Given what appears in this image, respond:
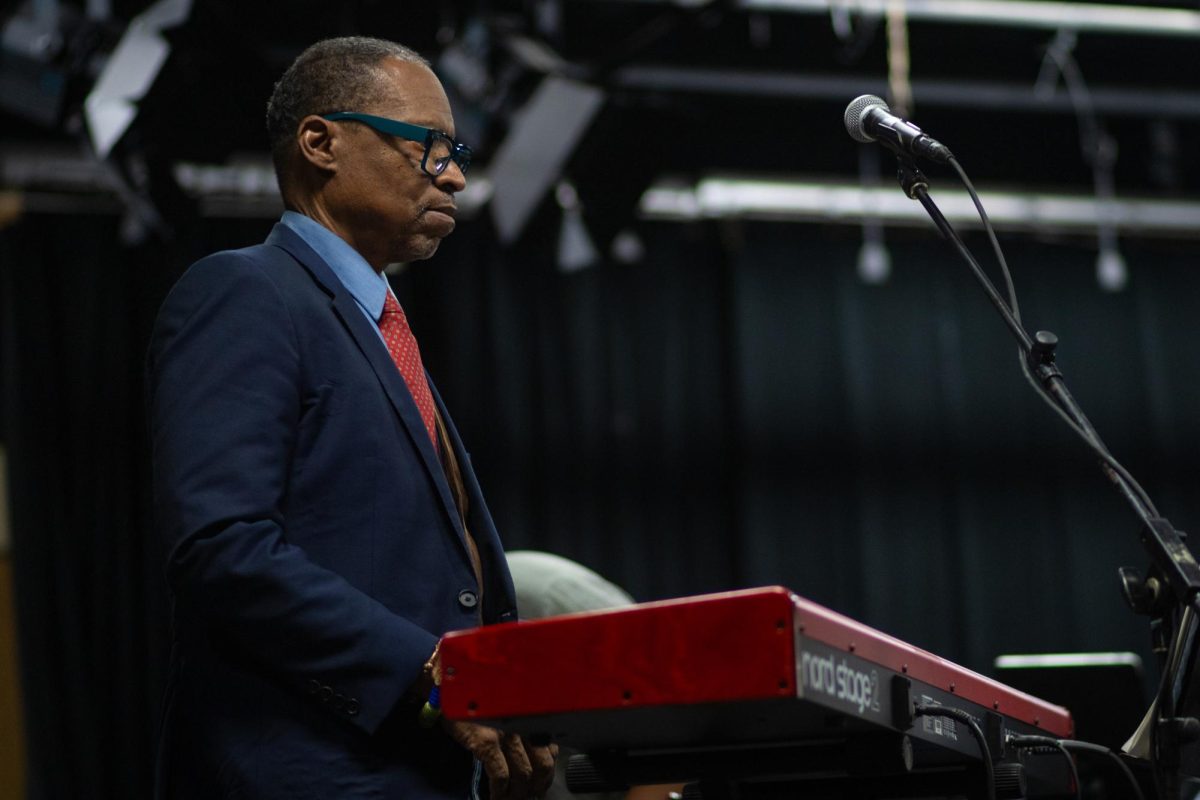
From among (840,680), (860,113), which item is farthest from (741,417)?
(840,680)

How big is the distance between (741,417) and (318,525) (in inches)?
190

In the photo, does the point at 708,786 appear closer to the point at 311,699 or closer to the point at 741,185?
the point at 311,699

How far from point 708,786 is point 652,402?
4.72 meters

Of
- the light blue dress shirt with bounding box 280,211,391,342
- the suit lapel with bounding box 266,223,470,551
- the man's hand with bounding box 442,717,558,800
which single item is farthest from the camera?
the light blue dress shirt with bounding box 280,211,391,342

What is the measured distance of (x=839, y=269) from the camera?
258 inches

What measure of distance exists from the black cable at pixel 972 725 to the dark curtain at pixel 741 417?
4.12 meters

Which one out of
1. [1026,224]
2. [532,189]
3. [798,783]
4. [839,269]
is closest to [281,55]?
[532,189]

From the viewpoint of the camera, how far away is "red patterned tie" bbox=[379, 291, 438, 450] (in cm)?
178

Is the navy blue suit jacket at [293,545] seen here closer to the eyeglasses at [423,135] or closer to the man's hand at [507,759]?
the man's hand at [507,759]

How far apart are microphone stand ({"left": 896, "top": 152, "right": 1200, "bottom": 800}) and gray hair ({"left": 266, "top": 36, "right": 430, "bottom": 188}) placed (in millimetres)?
747

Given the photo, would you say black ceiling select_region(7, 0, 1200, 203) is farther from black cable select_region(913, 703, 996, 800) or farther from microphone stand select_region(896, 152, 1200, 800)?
black cable select_region(913, 703, 996, 800)

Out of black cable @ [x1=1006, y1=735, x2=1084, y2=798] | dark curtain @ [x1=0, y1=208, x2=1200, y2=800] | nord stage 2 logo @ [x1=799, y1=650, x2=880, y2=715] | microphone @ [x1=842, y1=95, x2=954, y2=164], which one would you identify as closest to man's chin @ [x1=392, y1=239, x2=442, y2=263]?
microphone @ [x1=842, y1=95, x2=954, y2=164]

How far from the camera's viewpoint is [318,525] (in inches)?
62.2

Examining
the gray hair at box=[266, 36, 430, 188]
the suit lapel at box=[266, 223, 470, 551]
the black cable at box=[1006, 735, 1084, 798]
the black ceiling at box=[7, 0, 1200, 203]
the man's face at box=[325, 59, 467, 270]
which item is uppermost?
the black ceiling at box=[7, 0, 1200, 203]
